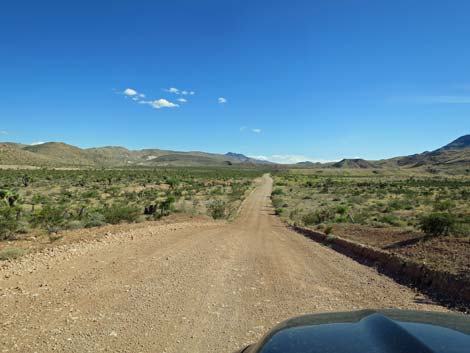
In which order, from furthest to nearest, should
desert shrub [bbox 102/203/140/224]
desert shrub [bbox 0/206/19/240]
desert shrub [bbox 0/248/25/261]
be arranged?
desert shrub [bbox 102/203/140/224] → desert shrub [bbox 0/206/19/240] → desert shrub [bbox 0/248/25/261]

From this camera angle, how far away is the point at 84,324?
606 cm

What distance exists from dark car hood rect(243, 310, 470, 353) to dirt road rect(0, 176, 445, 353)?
2.76 meters

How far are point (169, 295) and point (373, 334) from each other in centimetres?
577

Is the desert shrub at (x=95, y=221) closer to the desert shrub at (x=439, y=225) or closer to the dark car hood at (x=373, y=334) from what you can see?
the desert shrub at (x=439, y=225)

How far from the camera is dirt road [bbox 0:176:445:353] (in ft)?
18.5

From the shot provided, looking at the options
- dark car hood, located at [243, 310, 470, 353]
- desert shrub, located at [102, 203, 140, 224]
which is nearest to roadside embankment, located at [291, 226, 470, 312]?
dark car hood, located at [243, 310, 470, 353]

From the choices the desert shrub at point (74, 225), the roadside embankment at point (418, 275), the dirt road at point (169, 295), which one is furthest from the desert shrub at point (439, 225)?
the desert shrub at point (74, 225)

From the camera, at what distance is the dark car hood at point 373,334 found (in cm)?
247

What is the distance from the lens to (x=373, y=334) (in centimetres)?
271

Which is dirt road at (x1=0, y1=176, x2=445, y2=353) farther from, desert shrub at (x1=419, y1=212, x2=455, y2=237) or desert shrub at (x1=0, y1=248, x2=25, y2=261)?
desert shrub at (x1=419, y1=212, x2=455, y2=237)

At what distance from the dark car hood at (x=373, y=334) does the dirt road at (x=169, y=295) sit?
276cm

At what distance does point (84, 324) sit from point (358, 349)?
5256mm

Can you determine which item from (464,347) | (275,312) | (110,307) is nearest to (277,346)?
(464,347)

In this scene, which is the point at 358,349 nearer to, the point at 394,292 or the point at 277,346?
the point at 277,346
